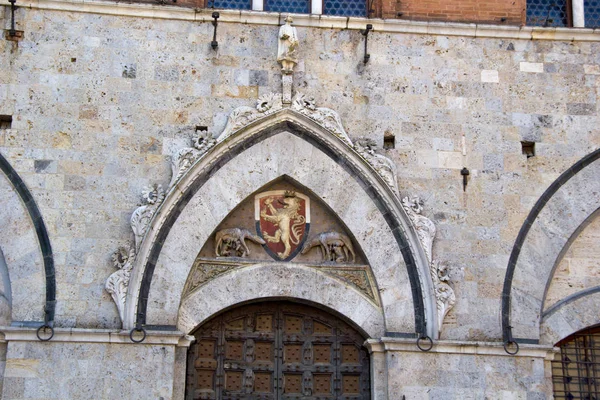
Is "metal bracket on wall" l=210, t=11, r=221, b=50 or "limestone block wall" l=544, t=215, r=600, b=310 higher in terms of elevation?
"metal bracket on wall" l=210, t=11, r=221, b=50

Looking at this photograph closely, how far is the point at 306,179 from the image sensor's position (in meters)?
12.1

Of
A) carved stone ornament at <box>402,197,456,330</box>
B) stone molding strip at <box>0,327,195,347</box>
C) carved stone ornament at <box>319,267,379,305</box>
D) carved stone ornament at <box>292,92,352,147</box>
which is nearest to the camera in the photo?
stone molding strip at <box>0,327,195,347</box>

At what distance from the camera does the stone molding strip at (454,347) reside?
11.5 m

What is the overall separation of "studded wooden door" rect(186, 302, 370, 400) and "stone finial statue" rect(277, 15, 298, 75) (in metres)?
2.87

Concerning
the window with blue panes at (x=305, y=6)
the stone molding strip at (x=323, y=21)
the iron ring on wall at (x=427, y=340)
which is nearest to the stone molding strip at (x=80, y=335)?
the iron ring on wall at (x=427, y=340)

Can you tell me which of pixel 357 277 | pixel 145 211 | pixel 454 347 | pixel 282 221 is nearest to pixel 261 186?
pixel 282 221

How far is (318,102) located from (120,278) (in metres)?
3.19

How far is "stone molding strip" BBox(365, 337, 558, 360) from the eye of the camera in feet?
37.7

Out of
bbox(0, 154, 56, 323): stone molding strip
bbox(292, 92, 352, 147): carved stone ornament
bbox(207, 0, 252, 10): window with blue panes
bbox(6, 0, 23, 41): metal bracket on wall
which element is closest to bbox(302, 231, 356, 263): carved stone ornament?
bbox(292, 92, 352, 147): carved stone ornament

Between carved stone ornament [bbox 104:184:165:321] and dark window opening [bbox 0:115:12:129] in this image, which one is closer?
carved stone ornament [bbox 104:184:165:321]

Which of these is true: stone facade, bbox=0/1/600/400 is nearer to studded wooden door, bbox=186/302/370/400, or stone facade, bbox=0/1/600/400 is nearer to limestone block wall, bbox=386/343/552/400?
limestone block wall, bbox=386/343/552/400

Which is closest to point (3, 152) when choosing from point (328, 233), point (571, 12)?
point (328, 233)

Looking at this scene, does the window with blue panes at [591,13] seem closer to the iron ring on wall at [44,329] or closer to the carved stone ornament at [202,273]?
the carved stone ornament at [202,273]

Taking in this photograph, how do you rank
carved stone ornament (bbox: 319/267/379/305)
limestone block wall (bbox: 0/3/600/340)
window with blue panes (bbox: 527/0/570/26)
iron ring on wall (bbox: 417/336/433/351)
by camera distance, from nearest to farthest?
iron ring on wall (bbox: 417/336/433/351) → limestone block wall (bbox: 0/3/600/340) → carved stone ornament (bbox: 319/267/379/305) → window with blue panes (bbox: 527/0/570/26)
